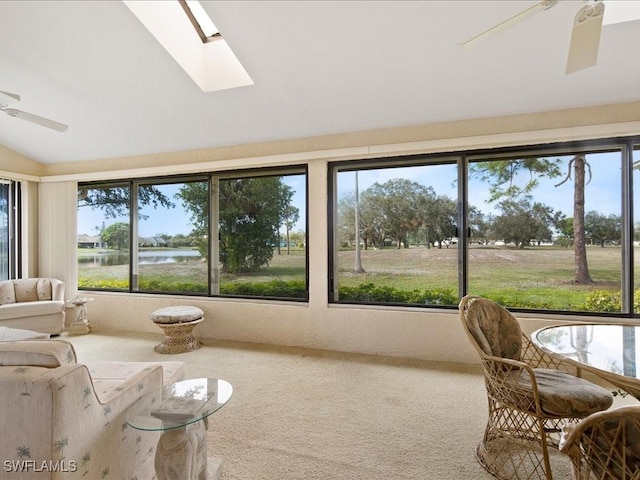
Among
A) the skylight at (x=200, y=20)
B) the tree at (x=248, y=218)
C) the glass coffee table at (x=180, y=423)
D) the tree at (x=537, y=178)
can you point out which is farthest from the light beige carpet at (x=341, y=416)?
the skylight at (x=200, y=20)

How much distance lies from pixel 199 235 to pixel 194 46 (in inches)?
91.7

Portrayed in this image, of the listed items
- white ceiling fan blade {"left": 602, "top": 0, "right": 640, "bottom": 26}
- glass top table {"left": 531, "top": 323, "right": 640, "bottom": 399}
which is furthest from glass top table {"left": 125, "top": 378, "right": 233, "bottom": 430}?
white ceiling fan blade {"left": 602, "top": 0, "right": 640, "bottom": 26}

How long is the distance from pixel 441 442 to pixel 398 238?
215cm

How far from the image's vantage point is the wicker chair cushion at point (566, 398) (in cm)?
158

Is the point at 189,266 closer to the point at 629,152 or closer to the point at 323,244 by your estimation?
the point at 323,244

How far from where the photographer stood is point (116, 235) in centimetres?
502

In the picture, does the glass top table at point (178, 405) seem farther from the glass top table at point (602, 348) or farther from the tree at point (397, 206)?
the tree at point (397, 206)

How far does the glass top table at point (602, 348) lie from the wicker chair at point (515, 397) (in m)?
0.15

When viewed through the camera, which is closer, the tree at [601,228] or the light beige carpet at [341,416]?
the light beige carpet at [341,416]

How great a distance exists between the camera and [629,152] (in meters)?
3.01

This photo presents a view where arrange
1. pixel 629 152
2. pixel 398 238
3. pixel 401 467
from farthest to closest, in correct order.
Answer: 1. pixel 398 238
2. pixel 629 152
3. pixel 401 467

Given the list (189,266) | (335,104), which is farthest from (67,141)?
(335,104)

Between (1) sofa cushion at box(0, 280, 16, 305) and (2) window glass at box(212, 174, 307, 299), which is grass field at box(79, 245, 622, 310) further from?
(1) sofa cushion at box(0, 280, 16, 305)

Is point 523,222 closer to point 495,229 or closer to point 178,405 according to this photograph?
point 495,229
